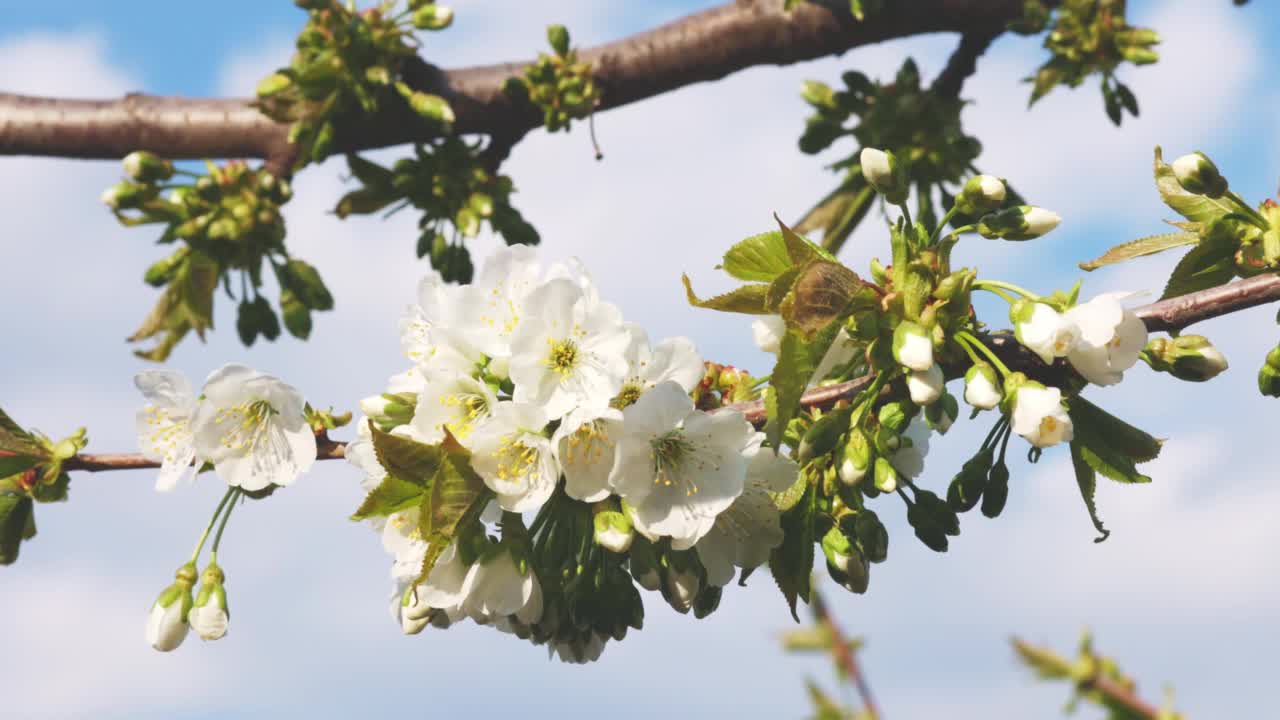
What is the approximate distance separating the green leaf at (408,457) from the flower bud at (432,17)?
288 cm

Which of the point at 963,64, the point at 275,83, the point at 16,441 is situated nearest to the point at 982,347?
the point at 16,441

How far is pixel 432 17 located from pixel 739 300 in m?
2.88

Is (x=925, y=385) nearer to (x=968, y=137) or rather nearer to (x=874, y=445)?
(x=874, y=445)

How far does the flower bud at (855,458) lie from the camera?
2.03 meters

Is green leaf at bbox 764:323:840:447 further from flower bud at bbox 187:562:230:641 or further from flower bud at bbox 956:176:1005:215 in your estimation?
flower bud at bbox 187:562:230:641

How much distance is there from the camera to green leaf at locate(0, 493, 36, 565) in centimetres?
255

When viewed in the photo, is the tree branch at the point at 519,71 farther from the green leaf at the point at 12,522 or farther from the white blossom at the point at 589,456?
the white blossom at the point at 589,456

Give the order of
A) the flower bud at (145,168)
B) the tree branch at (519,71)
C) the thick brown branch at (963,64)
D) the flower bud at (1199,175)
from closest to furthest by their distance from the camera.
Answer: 1. the flower bud at (1199,175)
2. the flower bud at (145,168)
3. the tree branch at (519,71)
4. the thick brown branch at (963,64)

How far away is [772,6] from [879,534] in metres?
3.16

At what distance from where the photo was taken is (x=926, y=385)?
1.93 meters

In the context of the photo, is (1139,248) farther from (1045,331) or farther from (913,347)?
(913,347)

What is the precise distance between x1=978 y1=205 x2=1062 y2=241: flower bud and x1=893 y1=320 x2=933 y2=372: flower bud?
0.34 metres

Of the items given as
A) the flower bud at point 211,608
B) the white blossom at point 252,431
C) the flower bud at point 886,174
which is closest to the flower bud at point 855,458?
the flower bud at point 886,174

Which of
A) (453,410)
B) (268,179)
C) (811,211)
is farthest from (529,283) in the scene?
(811,211)
